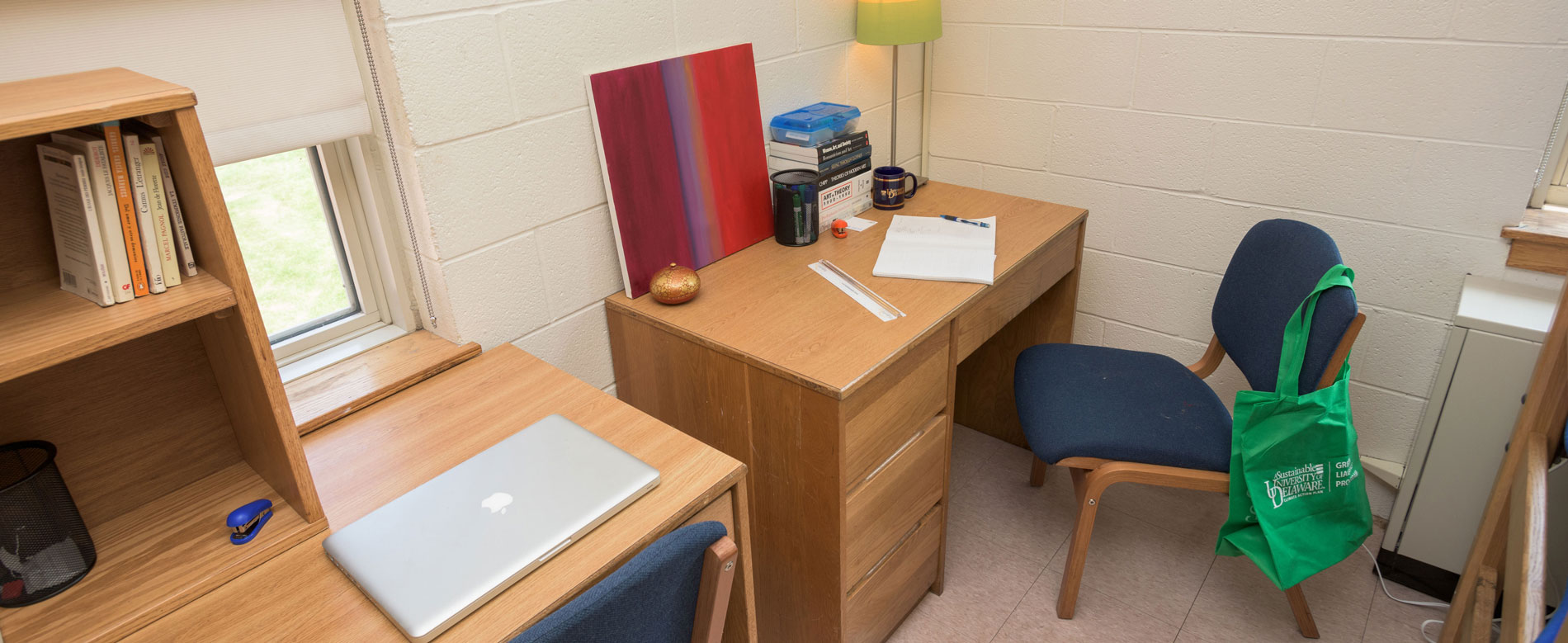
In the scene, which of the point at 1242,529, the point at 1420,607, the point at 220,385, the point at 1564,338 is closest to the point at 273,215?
the point at 220,385

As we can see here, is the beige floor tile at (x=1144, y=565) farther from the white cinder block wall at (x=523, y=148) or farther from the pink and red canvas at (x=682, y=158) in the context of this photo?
the white cinder block wall at (x=523, y=148)

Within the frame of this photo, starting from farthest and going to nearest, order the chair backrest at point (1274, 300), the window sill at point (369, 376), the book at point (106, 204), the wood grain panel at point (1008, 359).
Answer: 1. the wood grain panel at point (1008, 359)
2. the chair backrest at point (1274, 300)
3. the window sill at point (369, 376)
4. the book at point (106, 204)

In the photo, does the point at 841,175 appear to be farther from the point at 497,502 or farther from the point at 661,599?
the point at 661,599

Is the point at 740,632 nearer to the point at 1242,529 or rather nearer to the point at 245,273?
the point at 245,273

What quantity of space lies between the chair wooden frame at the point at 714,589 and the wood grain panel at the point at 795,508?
1.45 ft

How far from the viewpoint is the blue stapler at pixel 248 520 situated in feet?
3.77

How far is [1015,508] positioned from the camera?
7.80ft

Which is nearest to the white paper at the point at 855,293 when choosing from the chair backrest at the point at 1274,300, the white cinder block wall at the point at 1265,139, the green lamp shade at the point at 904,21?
the green lamp shade at the point at 904,21

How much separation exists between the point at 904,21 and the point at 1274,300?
112cm

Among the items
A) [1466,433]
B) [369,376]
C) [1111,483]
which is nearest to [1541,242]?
[1466,433]

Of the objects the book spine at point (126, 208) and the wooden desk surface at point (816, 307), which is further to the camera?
the wooden desk surface at point (816, 307)

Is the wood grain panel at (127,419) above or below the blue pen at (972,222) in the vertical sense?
above

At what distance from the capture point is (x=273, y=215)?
4.93 ft

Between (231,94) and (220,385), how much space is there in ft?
1.44
